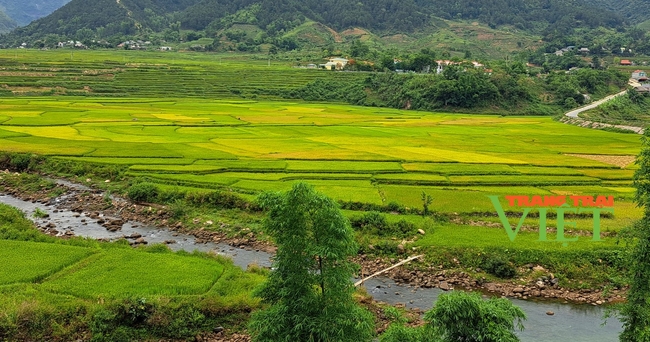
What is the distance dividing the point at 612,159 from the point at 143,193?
3470cm

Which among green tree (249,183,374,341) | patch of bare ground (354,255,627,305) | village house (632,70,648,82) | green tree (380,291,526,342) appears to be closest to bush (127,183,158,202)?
patch of bare ground (354,255,627,305)

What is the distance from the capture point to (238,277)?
746 inches

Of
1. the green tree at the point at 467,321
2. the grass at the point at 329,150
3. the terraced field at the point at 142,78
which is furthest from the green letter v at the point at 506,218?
the terraced field at the point at 142,78

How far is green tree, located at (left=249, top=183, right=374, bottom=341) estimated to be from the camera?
36.4 feet

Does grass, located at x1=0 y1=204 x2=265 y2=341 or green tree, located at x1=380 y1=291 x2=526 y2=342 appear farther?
grass, located at x1=0 y1=204 x2=265 y2=341

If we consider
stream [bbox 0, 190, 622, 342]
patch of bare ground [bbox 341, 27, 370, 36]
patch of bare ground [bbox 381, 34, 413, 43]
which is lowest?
stream [bbox 0, 190, 622, 342]

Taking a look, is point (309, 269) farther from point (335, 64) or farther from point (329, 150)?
point (335, 64)

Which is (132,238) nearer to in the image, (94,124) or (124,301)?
(124,301)

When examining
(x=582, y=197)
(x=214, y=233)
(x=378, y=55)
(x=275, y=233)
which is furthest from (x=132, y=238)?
(x=378, y=55)

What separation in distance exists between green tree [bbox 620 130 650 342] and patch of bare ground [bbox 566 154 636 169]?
1104 inches
